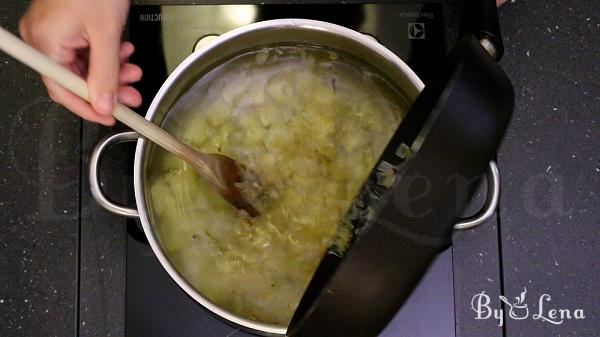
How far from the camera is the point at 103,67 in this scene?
0.58 m

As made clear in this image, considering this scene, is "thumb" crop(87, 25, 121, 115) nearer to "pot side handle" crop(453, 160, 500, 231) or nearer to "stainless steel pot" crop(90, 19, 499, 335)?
"stainless steel pot" crop(90, 19, 499, 335)

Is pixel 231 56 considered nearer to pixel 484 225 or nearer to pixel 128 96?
pixel 128 96

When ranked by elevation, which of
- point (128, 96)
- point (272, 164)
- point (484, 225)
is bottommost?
Result: point (484, 225)

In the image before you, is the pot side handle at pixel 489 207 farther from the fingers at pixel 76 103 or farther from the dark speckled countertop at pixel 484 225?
the fingers at pixel 76 103

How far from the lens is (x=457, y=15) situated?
32.1 inches

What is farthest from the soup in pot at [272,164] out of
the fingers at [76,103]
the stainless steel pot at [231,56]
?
the fingers at [76,103]

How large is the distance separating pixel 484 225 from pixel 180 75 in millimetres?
441

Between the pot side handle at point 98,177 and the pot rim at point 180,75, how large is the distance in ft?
0.06

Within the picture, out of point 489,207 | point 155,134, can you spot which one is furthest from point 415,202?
point 155,134

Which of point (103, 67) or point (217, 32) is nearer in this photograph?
point (103, 67)

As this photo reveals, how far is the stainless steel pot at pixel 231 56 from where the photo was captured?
0.64m

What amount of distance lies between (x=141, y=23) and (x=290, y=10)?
205mm

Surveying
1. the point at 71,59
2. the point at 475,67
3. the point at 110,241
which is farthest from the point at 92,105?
the point at 475,67

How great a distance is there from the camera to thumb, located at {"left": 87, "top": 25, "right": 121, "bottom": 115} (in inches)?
22.5
